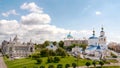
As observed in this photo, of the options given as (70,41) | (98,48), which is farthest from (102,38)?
(70,41)

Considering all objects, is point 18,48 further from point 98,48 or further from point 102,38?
point 98,48

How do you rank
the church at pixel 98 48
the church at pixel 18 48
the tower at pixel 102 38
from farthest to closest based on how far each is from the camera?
the church at pixel 18 48, the tower at pixel 102 38, the church at pixel 98 48

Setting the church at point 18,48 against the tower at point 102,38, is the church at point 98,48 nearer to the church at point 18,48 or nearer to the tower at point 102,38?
the tower at point 102,38

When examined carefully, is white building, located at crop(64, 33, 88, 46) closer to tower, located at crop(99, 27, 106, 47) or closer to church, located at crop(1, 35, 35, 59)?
church, located at crop(1, 35, 35, 59)

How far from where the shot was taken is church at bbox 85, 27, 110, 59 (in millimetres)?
82694

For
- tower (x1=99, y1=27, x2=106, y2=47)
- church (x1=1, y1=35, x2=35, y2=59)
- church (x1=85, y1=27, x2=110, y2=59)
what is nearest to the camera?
church (x1=85, y1=27, x2=110, y2=59)

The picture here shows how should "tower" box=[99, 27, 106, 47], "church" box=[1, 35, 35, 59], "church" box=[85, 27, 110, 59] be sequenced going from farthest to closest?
"church" box=[1, 35, 35, 59], "tower" box=[99, 27, 106, 47], "church" box=[85, 27, 110, 59]

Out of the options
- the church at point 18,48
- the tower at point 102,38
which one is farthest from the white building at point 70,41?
the tower at point 102,38

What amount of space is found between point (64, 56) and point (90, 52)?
10.4 meters

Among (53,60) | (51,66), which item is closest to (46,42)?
(53,60)

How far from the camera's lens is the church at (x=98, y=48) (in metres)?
82.7

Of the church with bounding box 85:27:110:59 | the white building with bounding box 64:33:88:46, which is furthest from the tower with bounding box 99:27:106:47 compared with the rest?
the white building with bounding box 64:33:88:46

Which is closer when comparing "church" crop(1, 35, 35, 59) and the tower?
the tower

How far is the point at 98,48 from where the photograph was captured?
276ft
